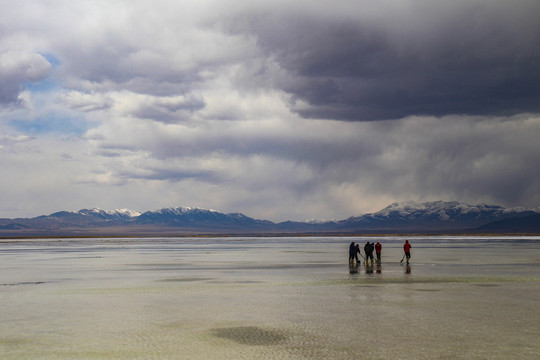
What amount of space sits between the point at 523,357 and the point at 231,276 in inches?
913

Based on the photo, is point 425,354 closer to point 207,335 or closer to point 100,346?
point 207,335

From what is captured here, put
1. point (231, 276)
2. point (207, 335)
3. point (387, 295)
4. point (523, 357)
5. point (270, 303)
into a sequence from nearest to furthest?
point (523, 357)
point (207, 335)
point (270, 303)
point (387, 295)
point (231, 276)

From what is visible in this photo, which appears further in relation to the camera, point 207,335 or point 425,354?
point 207,335

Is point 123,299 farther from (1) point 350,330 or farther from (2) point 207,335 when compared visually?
(1) point 350,330

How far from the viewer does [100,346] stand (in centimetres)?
1420

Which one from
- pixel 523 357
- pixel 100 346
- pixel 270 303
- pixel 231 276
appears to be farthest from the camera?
pixel 231 276

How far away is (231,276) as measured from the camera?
112 ft

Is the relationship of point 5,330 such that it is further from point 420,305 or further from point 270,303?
point 420,305

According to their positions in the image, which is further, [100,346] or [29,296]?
[29,296]

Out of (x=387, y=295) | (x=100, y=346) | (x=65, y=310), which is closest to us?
(x=100, y=346)

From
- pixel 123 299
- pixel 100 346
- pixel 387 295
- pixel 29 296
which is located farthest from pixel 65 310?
pixel 387 295

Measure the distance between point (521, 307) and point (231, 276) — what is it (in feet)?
60.3

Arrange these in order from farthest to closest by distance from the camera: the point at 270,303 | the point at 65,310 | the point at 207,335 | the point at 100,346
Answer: the point at 270,303, the point at 65,310, the point at 207,335, the point at 100,346

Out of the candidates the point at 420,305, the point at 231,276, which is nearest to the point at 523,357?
the point at 420,305
